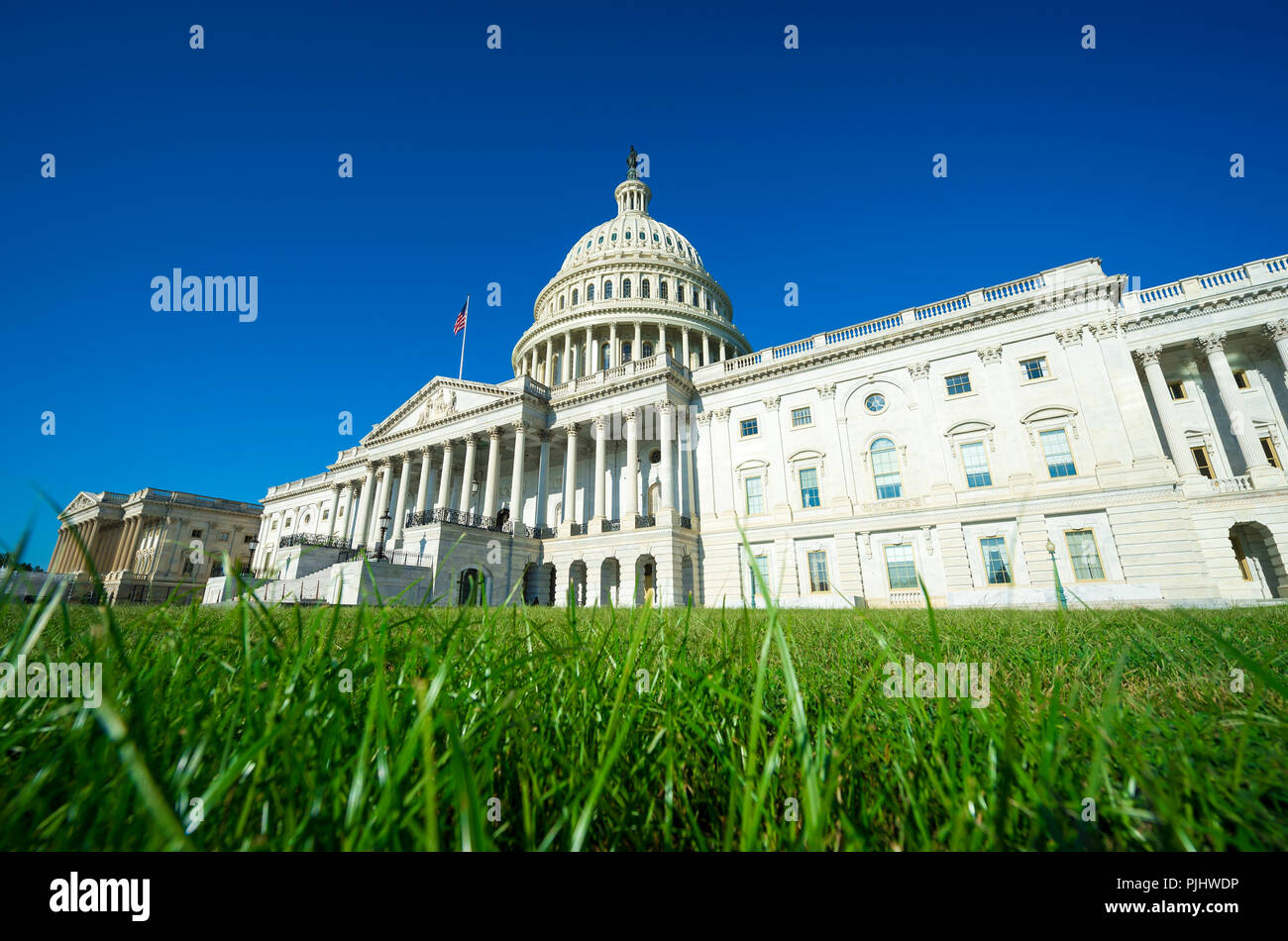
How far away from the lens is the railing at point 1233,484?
23.4 m

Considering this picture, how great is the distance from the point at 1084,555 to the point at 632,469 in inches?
853

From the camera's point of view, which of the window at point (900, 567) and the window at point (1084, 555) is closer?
the window at point (1084, 555)

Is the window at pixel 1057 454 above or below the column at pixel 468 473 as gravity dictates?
below

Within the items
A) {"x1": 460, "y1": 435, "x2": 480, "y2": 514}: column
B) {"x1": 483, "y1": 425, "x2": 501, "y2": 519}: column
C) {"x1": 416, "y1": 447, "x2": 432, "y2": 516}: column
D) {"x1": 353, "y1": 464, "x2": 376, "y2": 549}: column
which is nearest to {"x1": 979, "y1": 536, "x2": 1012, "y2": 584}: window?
{"x1": 483, "y1": 425, "x2": 501, "y2": 519}: column

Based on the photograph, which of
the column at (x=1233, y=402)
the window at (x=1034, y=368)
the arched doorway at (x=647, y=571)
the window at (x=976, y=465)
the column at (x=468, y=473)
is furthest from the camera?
the column at (x=468, y=473)

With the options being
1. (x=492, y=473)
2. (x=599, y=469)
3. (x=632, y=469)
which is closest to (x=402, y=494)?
(x=492, y=473)

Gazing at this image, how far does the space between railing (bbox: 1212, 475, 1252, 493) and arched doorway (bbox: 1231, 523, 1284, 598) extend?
1822mm

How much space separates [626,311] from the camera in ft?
155

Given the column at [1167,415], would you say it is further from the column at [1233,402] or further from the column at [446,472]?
the column at [446,472]

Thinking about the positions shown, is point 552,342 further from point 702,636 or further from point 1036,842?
point 1036,842

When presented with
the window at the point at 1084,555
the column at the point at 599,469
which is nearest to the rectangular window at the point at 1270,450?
the window at the point at 1084,555

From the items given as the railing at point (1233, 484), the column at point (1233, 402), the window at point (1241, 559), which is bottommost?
the window at point (1241, 559)

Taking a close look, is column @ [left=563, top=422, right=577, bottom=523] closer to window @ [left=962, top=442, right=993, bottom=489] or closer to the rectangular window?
window @ [left=962, top=442, right=993, bottom=489]

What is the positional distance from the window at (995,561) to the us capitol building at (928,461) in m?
0.13
